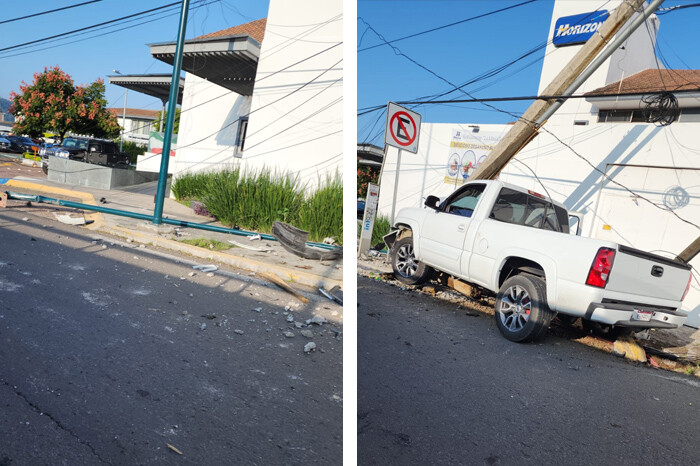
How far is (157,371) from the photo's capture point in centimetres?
354

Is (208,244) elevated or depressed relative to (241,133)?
depressed

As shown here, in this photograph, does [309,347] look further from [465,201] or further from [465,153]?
[465,153]

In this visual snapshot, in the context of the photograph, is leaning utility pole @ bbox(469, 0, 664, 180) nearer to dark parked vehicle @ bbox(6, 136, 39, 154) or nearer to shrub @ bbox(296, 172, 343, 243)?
shrub @ bbox(296, 172, 343, 243)

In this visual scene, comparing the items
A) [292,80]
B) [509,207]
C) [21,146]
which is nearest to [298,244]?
[509,207]

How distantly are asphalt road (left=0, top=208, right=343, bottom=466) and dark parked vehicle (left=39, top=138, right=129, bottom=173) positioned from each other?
16.1 m

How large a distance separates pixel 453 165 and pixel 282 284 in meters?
8.18

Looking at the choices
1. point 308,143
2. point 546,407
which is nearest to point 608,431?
point 546,407

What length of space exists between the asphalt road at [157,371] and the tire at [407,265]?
1708 millimetres

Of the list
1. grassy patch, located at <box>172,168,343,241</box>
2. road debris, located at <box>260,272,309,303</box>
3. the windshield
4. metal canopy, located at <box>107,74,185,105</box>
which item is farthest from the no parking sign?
the windshield

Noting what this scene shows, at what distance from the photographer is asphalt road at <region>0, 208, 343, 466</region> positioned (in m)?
2.65

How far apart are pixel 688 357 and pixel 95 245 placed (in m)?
8.54

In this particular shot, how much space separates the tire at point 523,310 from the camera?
4.95 m

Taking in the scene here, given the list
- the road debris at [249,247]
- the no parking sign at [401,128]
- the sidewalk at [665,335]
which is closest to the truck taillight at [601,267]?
the sidewalk at [665,335]

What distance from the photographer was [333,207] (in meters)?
10.5
